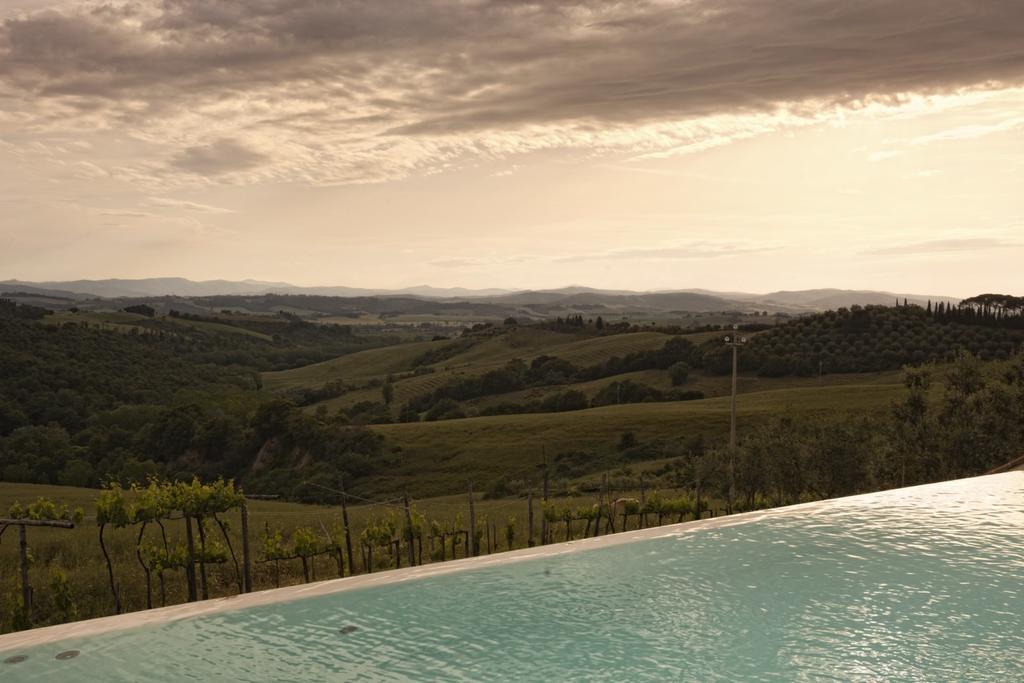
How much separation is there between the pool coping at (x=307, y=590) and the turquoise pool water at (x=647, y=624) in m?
0.23

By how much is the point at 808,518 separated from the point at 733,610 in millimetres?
8764

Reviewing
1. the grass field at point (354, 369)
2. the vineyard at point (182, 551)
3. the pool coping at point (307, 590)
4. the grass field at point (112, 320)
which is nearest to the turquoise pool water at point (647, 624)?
the pool coping at point (307, 590)

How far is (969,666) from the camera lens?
14.9m

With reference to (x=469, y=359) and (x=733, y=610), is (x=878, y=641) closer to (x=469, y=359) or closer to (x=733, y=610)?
(x=733, y=610)

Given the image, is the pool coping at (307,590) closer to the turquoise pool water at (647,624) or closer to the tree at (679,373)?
the turquoise pool water at (647,624)

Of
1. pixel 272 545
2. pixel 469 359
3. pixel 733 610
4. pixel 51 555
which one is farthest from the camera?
pixel 469 359

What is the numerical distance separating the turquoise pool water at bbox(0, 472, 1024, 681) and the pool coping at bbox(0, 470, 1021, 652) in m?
0.23

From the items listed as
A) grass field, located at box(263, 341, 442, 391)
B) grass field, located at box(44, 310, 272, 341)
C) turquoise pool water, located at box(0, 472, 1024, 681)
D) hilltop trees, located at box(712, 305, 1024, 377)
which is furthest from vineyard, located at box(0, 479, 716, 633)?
grass field, located at box(263, 341, 442, 391)

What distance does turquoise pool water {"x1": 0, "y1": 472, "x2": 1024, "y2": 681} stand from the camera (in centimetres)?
1465

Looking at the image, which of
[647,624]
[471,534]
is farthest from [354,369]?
[647,624]

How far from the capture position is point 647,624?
17.0 meters

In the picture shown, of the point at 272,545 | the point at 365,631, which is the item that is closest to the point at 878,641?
the point at 365,631

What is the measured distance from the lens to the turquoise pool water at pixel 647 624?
48.1ft

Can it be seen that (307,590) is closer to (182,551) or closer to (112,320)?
(182,551)
